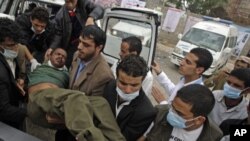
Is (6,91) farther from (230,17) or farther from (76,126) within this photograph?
(230,17)

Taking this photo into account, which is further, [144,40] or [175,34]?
[175,34]

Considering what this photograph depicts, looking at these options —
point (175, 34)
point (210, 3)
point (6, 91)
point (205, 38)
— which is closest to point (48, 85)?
point (6, 91)

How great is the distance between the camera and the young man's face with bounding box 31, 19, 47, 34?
3.66 meters

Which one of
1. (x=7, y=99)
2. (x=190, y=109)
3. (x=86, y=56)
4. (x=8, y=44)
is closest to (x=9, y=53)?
(x=8, y=44)

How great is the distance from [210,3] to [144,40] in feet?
59.3

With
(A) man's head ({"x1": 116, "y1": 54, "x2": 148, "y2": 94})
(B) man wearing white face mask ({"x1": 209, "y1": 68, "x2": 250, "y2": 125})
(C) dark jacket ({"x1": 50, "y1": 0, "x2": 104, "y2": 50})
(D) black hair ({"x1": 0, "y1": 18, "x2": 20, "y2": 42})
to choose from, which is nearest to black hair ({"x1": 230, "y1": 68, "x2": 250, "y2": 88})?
(B) man wearing white face mask ({"x1": 209, "y1": 68, "x2": 250, "y2": 125})

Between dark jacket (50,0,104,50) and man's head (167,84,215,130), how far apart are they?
1889 mm

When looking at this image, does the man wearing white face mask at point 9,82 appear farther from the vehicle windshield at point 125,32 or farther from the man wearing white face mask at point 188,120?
the vehicle windshield at point 125,32

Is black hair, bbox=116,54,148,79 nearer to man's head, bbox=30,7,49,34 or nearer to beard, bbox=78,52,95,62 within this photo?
beard, bbox=78,52,95,62

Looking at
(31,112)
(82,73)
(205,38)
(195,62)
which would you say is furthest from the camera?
(205,38)

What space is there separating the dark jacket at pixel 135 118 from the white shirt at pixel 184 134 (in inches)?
7.3

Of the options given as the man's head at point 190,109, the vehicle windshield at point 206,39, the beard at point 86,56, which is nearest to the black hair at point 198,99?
the man's head at point 190,109

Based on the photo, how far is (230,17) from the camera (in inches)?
853

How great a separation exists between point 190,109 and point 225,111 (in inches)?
30.9
